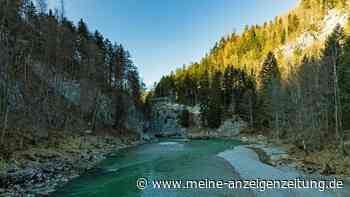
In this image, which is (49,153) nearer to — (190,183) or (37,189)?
(37,189)

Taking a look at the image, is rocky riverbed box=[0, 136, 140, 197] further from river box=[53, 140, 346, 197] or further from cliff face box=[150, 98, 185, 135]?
cliff face box=[150, 98, 185, 135]

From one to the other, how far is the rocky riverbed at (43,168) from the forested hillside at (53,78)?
1955 mm

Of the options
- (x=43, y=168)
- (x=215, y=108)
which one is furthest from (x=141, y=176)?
(x=215, y=108)

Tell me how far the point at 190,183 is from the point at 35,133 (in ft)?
62.7

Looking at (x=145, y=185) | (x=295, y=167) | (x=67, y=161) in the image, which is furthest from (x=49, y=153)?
(x=295, y=167)

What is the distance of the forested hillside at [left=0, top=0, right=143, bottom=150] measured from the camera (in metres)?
28.9

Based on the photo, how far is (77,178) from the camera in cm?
2144

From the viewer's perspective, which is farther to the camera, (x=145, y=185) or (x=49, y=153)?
(x=49, y=153)

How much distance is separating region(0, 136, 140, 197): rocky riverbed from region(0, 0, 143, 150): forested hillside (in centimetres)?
196

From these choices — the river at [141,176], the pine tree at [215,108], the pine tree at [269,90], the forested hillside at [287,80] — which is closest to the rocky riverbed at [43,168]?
the river at [141,176]

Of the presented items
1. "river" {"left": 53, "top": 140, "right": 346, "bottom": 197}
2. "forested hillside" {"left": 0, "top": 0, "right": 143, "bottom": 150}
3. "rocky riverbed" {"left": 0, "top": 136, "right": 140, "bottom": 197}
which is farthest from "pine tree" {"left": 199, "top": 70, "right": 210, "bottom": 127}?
"river" {"left": 53, "top": 140, "right": 346, "bottom": 197}

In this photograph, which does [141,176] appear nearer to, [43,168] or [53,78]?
[43,168]

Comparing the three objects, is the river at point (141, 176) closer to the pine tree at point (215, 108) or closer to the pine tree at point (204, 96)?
the pine tree at point (215, 108)

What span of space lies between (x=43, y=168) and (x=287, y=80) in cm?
4842
